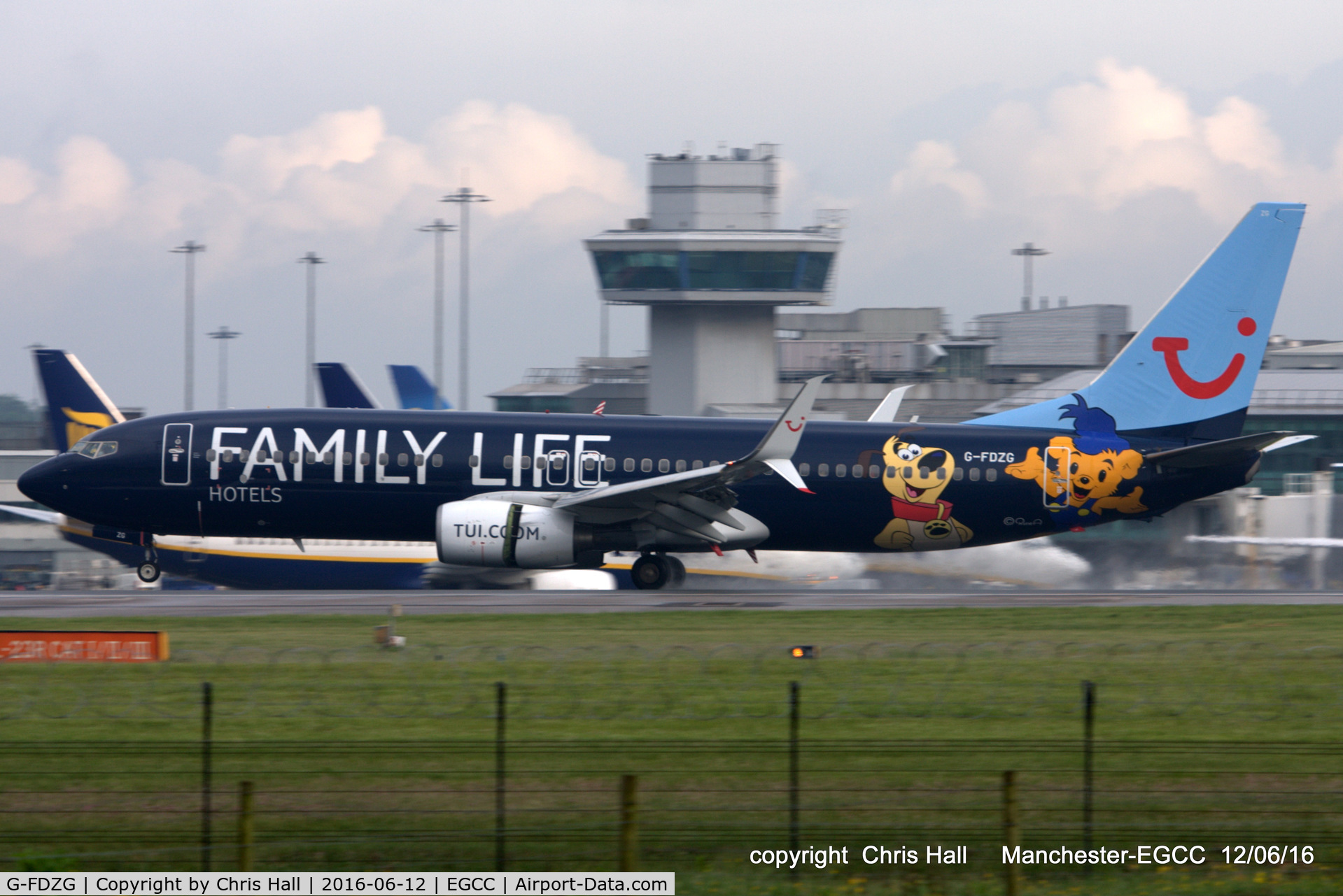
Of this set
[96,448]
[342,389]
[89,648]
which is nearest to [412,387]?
[342,389]

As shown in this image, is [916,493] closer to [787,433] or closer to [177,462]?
[787,433]

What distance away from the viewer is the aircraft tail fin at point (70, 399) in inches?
1729

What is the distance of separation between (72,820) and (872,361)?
7905 cm

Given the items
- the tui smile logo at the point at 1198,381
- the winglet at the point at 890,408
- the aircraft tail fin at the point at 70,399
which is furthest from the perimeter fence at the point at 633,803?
the aircraft tail fin at the point at 70,399

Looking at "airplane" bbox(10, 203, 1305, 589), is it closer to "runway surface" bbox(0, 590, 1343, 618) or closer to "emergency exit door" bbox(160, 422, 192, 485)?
"emergency exit door" bbox(160, 422, 192, 485)

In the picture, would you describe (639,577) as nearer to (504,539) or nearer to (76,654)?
(504,539)

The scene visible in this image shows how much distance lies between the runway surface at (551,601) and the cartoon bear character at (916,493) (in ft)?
4.77

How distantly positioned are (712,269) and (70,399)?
30337 mm

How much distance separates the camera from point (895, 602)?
26.6 metres

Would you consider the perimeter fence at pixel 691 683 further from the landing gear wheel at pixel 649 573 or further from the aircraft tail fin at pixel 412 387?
the aircraft tail fin at pixel 412 387

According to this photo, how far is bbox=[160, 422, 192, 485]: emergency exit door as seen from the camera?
2883 cm

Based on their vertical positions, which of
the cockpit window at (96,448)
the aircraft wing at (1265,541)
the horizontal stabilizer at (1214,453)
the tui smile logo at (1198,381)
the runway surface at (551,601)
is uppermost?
the tui smile logo at (1198,381)

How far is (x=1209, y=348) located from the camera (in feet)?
100

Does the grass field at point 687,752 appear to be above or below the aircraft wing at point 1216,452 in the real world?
below
